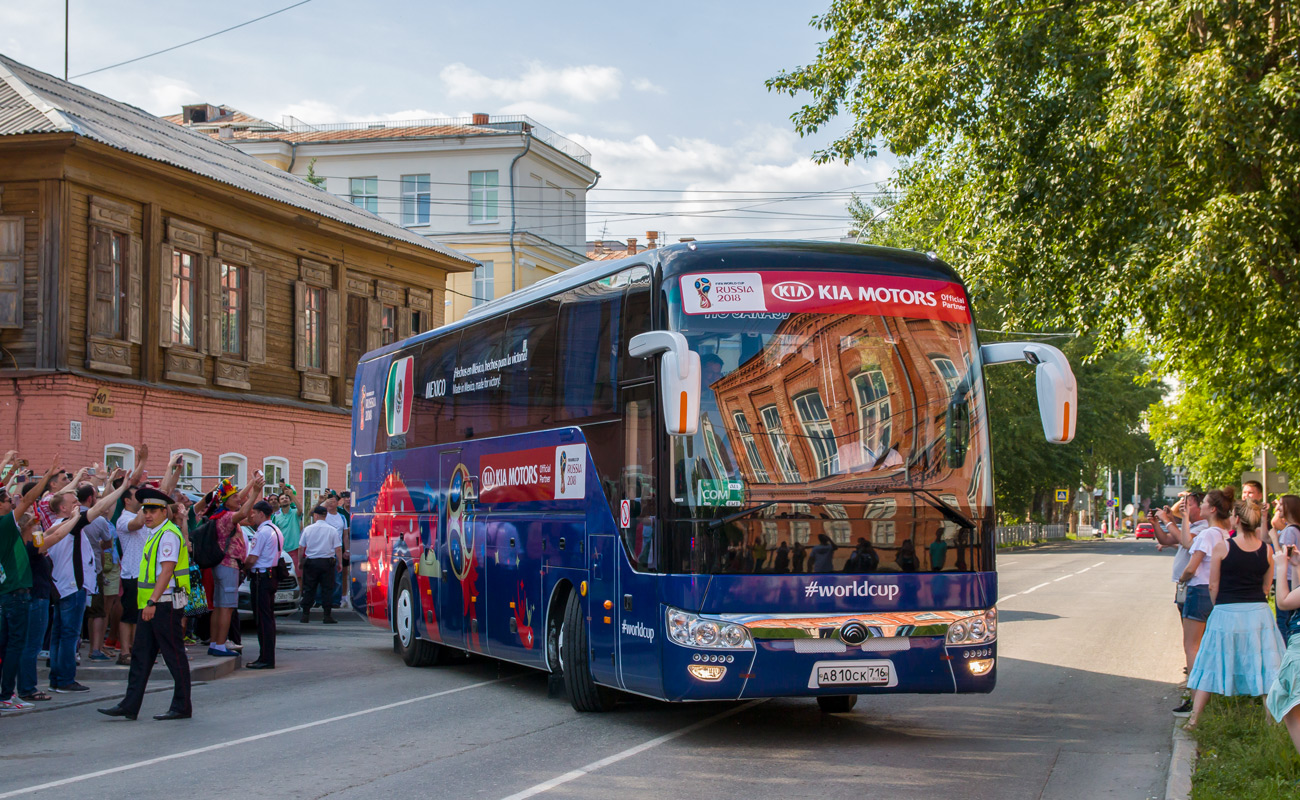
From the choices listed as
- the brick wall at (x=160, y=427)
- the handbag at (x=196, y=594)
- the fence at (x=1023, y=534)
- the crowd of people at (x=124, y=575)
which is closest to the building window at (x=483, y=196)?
the brick wall at (x=160, y=427)

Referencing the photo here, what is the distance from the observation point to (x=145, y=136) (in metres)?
28.2

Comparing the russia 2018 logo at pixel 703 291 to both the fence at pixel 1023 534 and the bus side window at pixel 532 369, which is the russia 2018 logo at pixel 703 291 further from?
the fence at pixel 1023 534

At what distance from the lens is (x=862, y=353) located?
31.4 ft

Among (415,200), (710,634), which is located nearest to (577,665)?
(710,634)

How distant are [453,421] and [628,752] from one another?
5431 mm

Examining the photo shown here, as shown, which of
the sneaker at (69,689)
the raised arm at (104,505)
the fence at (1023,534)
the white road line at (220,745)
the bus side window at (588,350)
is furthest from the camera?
the fence at (1023,534)

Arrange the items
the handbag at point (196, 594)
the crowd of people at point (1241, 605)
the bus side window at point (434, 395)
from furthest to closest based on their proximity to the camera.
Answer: the bus side window at point (434, 395)
the handbag at point (196, 594)
the crowd of people at point (1241, 605)

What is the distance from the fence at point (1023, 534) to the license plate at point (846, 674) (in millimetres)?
55381

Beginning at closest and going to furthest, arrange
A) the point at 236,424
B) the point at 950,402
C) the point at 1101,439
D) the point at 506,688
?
the point at 950,402, the point at 506,688, the point at 236,424, the point at 1101,439

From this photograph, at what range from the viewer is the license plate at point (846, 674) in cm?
924

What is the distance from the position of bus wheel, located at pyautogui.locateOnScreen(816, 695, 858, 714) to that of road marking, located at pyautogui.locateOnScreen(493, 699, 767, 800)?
70 centimetres

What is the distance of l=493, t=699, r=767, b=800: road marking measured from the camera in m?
8.06

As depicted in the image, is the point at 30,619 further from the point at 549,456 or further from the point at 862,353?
the point at 862,353

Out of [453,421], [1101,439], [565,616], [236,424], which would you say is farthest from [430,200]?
[565,616]
